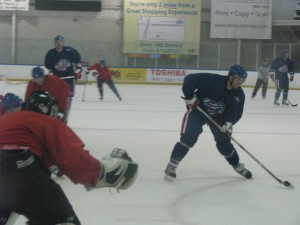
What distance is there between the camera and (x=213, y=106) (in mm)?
4090

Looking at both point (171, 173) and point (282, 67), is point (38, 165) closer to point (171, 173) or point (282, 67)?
point (171, 173)

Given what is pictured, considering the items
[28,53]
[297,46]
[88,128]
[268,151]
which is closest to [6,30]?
[28,53]

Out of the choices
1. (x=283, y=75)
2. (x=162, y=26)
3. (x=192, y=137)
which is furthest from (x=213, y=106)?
(x=162, y=26)

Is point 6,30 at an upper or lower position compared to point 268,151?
upper

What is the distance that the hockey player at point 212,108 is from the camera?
4.00 metres

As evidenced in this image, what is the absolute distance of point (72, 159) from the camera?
176cm

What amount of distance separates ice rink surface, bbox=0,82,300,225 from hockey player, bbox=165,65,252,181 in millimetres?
209

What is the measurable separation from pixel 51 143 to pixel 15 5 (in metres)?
18.2

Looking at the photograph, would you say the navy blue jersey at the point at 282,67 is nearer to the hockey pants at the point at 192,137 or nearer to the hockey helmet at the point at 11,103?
the hockey pants at the point at 192,137

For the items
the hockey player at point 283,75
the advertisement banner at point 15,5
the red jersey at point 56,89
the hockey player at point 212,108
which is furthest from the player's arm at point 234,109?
the advertisement banner at point 15,5

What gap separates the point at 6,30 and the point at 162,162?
16.3 meters

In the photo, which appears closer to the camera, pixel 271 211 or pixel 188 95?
pixel 271 211

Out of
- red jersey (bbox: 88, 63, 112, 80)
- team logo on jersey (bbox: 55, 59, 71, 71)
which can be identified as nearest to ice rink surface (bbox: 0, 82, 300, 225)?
team logo on jersey (bbox: 55, 59, 71, 71)

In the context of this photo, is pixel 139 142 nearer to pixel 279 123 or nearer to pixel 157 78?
pixel 279 123
